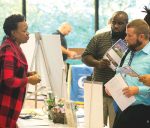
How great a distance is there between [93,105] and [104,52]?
41.6 inches

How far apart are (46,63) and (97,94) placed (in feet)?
3.97

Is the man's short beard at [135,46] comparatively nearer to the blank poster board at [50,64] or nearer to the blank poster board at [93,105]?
the blank poster board at [93,105]

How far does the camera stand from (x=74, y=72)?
680 cm

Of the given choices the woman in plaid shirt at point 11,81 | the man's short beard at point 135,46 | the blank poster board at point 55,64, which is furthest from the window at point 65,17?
the man's short beard at point 135,46

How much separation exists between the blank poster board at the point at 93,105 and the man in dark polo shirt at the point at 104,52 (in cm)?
79

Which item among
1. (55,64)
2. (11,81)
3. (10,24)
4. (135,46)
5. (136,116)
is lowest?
(136,116)

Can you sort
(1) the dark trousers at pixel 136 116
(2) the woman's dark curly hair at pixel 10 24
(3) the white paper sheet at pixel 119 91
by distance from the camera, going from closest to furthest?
(3) the white paper sheet at pixel 119 91 → (1) the dark trousers at pixel 136 116 → (2) the woman's dark curly hair at pixel 10 24

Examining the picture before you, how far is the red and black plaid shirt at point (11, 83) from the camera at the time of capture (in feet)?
8.92

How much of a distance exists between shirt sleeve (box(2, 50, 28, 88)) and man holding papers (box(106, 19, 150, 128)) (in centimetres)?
73

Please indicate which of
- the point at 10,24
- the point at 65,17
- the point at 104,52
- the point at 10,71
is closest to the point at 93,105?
the point at 10,71

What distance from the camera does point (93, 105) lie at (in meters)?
2.70

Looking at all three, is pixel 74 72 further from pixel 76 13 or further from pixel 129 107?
pixel 129 107

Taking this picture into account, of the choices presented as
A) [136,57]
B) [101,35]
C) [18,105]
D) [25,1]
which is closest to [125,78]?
[136,57]

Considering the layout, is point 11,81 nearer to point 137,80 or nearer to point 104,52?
point 137,80
